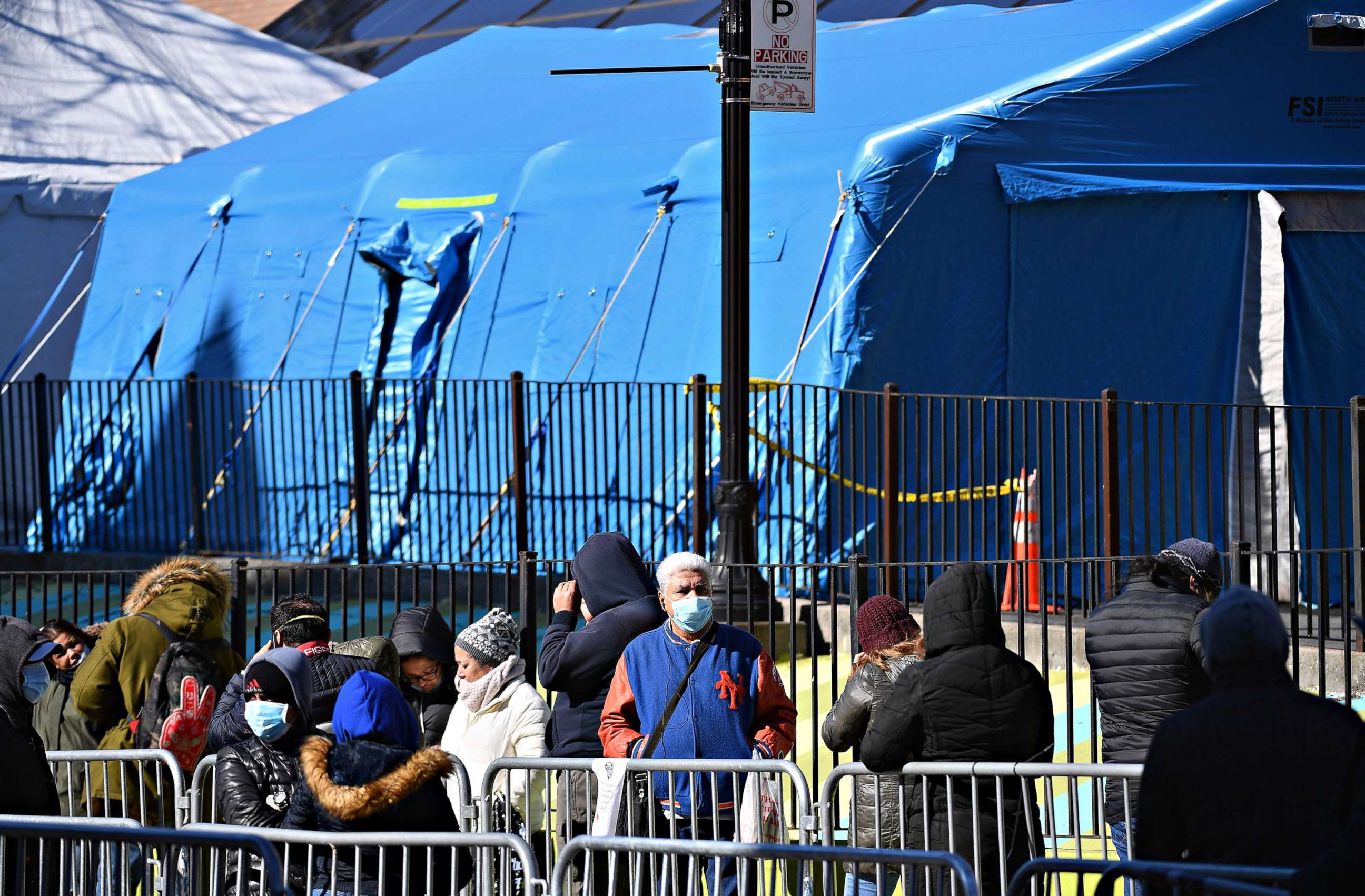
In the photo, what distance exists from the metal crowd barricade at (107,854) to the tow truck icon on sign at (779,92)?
5326 millimetres

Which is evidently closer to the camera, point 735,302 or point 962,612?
point 962,612

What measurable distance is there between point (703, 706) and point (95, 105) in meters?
18.5

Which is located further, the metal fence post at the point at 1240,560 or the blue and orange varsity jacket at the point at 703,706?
the metal fence post at the point at 1240,560

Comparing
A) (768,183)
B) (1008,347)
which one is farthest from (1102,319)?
(768,183)

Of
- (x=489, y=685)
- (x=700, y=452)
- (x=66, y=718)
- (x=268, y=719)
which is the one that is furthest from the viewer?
(x=700, y=452)

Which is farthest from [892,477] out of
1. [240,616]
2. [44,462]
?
[44,462]

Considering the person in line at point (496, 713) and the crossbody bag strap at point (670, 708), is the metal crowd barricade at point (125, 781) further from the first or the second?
the crossbody bag strap at point (670, 708)

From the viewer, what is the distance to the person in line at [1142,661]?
19.6 ft

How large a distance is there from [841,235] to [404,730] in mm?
8020

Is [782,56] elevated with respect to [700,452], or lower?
elevated

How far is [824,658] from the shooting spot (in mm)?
11531

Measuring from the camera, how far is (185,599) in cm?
689

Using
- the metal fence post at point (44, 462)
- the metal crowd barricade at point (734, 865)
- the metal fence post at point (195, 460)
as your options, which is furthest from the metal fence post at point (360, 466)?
the metal crowd barricade at point (734, 865)

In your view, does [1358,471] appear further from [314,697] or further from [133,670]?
[133,670]
